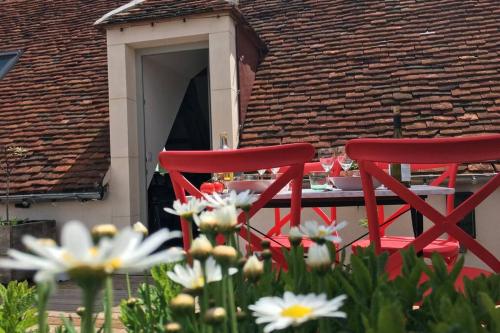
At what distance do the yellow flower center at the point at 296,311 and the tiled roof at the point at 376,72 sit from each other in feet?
18.5

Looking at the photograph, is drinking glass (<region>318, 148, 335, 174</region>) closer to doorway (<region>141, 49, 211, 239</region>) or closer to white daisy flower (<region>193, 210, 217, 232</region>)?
white daisy flower (<region>193, 210, 217, 232</region>)

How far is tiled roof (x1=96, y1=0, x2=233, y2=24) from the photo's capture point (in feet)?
21.6

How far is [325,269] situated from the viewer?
0.86 metres

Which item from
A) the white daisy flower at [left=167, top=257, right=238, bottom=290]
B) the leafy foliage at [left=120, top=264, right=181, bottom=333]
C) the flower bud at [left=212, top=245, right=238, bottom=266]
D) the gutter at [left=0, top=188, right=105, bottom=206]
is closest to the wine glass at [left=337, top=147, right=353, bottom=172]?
the leafy foliage at [left=120, top=264, right=181, bottom=333]

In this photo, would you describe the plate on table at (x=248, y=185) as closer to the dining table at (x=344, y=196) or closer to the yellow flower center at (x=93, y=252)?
the dining table at (x=344, y=196)

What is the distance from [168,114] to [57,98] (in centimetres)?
189

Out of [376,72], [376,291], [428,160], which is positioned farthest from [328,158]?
[376,72]

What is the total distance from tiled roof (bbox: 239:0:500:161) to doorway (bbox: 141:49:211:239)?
142 cm

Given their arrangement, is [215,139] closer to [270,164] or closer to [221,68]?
[221,68]

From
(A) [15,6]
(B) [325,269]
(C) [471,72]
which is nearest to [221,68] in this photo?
(C) [471,72]

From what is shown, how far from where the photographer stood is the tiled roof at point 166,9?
658 cm

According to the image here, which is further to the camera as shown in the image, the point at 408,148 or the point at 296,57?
the point at 296,57

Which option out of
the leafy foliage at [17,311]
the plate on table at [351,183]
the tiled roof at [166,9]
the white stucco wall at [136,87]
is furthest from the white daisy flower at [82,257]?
the tiled roof at [166,9]

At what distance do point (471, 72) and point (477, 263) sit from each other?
2.69m
